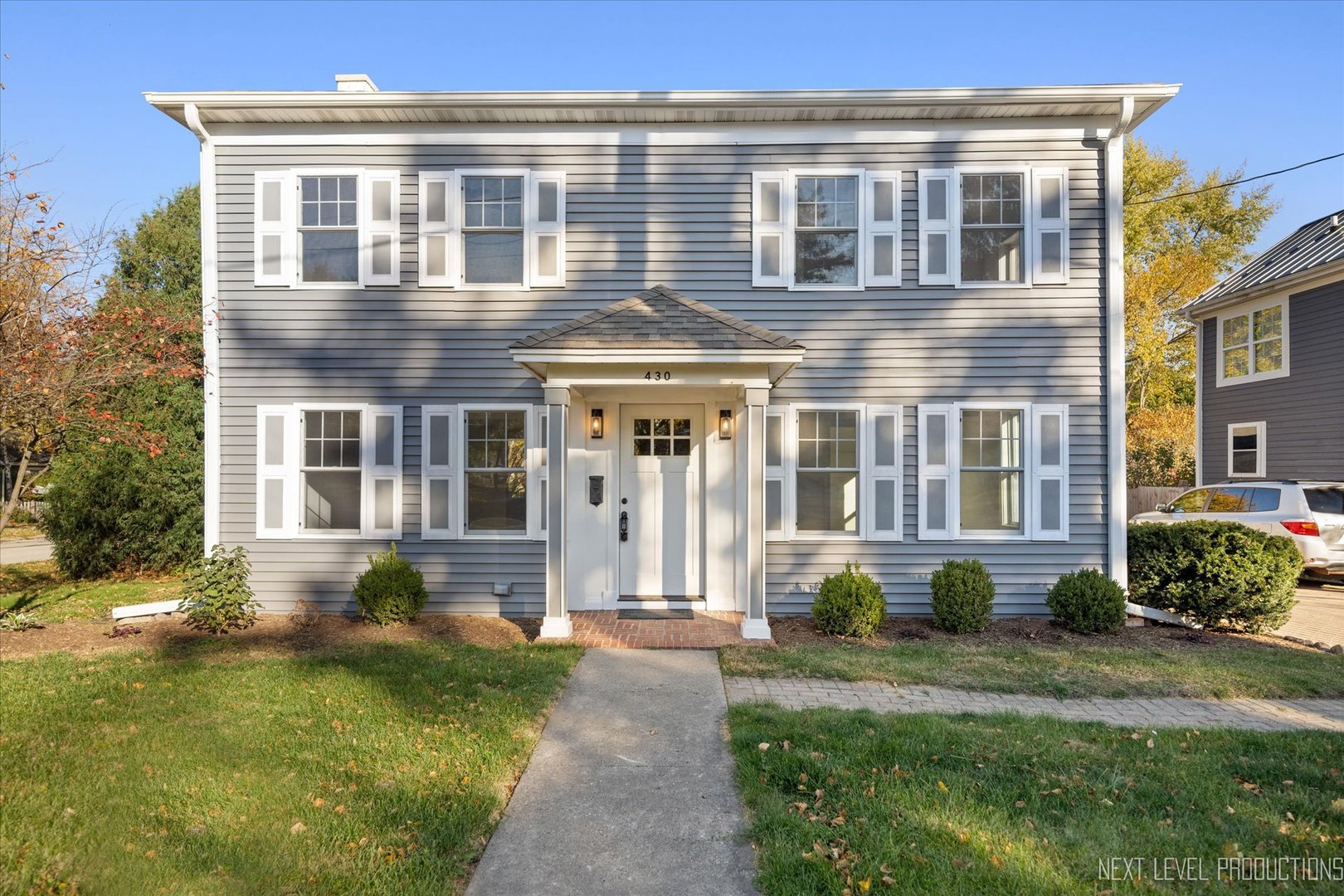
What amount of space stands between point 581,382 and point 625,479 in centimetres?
178

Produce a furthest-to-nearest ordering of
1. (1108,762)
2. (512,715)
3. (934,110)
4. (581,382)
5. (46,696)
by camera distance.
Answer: (934,110) < (581,382) < (46,696) < (512,715) < (1108,762)

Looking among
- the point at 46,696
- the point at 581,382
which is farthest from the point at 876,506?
the point at 46,696

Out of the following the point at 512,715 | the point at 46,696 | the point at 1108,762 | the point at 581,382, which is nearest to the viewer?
the point at 1108,762

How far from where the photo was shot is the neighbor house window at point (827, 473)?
825 cm

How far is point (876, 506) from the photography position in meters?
8.20

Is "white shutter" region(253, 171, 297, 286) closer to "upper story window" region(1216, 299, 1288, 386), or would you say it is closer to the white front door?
the white front door

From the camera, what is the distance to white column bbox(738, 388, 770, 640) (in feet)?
22.9

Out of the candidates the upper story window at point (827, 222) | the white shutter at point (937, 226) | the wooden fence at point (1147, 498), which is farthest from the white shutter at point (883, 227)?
→ the wooden fence at point (1147, 498)

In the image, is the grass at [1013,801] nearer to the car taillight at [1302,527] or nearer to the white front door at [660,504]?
the white front door at [660,504]

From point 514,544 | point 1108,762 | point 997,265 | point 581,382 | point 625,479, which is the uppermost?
point 997,265

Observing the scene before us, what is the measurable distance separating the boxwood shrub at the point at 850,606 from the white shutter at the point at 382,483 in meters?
4.89

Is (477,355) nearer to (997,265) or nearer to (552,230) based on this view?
(552,230)

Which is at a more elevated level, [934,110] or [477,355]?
[934,110]

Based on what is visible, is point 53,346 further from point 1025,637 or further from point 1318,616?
point 1318,616
